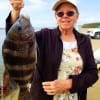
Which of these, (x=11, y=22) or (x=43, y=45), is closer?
(x=11, y=22)

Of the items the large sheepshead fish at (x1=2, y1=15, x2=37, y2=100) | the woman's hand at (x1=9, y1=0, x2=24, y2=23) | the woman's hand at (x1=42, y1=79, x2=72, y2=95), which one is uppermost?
the woman's hand at (x1=9, y1=0, x2=24, y2=23)

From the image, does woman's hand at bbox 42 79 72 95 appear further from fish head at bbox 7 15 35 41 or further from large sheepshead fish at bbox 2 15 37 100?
fish head at bbox 7 15 35 41

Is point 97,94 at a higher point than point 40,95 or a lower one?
lower

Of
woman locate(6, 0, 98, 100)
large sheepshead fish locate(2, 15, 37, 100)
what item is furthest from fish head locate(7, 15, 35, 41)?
woman locate(6, 0, 98, 100)

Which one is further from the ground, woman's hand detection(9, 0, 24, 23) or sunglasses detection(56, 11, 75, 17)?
woman's hand detection(9, 0, 24, 23)

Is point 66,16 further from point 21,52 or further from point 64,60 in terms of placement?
A: point 21,52

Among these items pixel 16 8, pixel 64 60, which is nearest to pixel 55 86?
pixel 64 60

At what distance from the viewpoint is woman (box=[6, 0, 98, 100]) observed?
3.67 metres

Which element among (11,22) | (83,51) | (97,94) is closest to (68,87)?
(83,51)

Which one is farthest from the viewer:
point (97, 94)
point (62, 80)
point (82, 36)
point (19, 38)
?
point (97, 94)

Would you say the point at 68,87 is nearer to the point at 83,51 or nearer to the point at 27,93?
the point at 83,51

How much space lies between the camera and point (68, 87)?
365 cm

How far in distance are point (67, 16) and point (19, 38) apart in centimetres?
80

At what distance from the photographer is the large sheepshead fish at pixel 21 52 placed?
9.66ft
